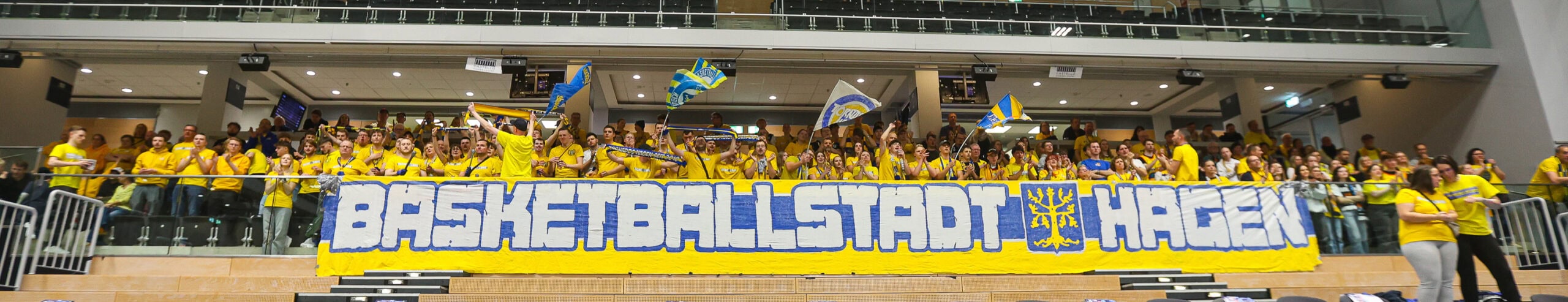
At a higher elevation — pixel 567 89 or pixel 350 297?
pixel 567 89

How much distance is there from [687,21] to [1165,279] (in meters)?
7.14

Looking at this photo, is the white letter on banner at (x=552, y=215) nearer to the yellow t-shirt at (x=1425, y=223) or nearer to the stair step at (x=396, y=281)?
the stair step at (x=396, y=281)

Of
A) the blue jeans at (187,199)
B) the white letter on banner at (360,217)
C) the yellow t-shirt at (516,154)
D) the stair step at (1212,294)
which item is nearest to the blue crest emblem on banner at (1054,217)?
the stair step at (1212,294)

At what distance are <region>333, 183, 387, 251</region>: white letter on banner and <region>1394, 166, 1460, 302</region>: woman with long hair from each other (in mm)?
7751

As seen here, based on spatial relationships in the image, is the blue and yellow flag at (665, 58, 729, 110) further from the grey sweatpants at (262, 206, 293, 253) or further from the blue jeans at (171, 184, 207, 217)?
the blue jeans at (171, 184, 207, 217)

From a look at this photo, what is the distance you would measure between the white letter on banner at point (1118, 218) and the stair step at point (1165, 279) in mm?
290

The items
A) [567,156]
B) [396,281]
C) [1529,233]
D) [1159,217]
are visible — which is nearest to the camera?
[396,281]

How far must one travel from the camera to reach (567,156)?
8.96 meters

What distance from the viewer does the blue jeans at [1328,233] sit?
745 centimetres

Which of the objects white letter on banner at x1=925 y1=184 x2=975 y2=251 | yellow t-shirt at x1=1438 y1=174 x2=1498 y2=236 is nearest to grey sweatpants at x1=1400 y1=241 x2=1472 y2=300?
yellow t-shirt at x1=1438 y1=174 x2=1498 y2=236

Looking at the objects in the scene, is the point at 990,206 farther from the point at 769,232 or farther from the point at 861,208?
the point at 769,232

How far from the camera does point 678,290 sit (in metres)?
6.48

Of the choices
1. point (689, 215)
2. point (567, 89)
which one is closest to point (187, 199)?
point (567, 89)

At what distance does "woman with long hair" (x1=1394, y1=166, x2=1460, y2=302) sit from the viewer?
4.98m
